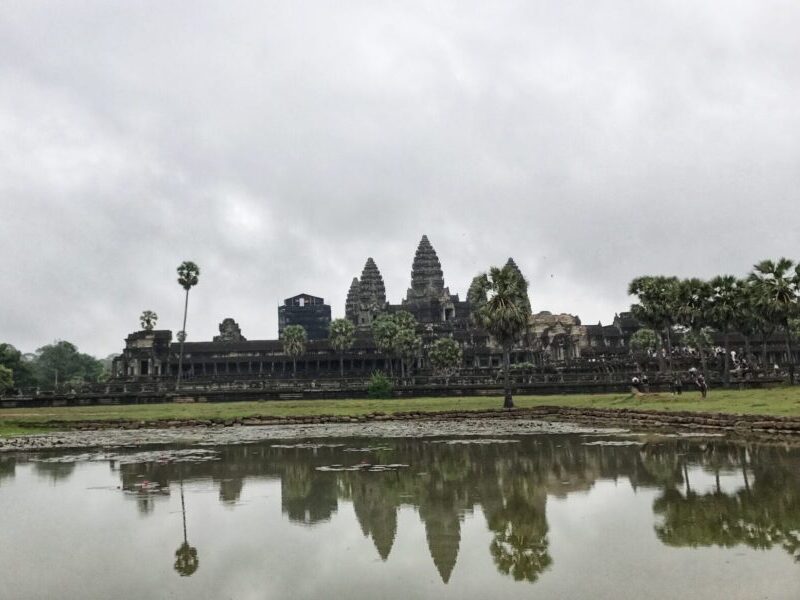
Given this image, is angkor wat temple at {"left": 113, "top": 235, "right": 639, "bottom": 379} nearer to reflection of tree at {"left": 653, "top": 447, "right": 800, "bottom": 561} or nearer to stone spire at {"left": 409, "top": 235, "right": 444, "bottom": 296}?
stone spire at {"left": 409, "top": 235, "right": 444, "bottom": 296}

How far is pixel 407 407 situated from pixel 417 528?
41.2 metres

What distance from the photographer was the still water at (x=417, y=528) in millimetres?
9797

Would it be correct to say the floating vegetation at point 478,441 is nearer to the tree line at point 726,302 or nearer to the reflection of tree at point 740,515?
the reflection of tree at point 740,515

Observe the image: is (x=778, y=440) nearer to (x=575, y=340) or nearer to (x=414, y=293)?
(x=575, y=340)

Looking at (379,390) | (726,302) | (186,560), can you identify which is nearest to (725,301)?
(726,302)

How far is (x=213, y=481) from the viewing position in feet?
65.9

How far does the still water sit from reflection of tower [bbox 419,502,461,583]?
0.05 m

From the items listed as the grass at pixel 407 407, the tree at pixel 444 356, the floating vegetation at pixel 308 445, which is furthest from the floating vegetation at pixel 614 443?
the tree at pixel 444 356

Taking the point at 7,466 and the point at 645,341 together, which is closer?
the point at 7,466

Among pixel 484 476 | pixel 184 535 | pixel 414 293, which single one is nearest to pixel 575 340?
pixel 414 293

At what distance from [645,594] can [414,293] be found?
544 feet

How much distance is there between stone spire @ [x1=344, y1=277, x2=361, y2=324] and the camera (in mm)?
181625

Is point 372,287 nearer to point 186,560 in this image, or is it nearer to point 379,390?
point 379,390

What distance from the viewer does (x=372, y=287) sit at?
579 feet
